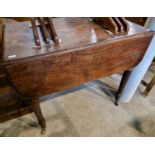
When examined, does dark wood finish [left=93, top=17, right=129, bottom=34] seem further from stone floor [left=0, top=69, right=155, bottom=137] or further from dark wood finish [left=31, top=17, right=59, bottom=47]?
stone floor [left=0, top=69, right=155, bottom=137]

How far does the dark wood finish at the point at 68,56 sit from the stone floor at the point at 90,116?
0.40 meters

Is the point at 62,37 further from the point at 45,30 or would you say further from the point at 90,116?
the point at 90,116

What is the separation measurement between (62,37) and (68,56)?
223 millimetres

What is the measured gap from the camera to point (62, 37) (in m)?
1.00

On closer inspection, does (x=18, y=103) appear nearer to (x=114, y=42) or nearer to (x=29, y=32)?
(x=29, y=32)

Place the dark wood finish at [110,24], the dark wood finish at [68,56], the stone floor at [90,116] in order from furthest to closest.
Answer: the stone floor at [90,116], the dark wood finish at [110,24], the dark wood finish at [68,56]

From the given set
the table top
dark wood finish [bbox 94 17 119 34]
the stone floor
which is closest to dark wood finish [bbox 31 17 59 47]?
the table top

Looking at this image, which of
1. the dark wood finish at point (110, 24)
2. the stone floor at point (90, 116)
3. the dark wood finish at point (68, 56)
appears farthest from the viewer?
the stone floor at point (90, 116)

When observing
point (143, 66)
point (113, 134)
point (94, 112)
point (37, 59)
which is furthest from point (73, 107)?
point (37, 59)

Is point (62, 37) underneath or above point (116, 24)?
underneath

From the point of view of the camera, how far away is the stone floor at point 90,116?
1.42 m

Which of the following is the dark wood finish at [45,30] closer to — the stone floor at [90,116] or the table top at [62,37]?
the table top at [62,37]

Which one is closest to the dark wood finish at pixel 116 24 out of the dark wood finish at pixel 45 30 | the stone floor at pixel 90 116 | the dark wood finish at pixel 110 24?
the dark wood finish at pixel 110 24

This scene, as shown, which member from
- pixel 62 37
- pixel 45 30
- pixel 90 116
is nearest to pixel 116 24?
pixel 62 37
